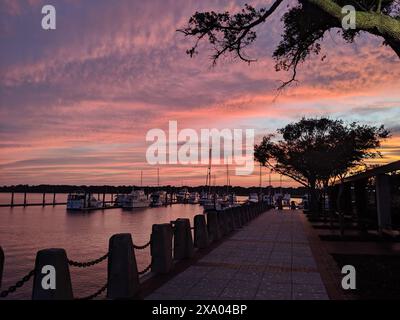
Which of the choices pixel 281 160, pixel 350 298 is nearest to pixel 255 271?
pixel 350 298

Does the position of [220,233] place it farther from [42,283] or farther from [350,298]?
[42,283]

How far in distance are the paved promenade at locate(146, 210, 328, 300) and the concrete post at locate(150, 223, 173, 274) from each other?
0.49 m

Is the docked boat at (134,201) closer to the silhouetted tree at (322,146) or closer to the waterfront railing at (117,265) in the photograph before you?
the silhouetted tree at (322,146)

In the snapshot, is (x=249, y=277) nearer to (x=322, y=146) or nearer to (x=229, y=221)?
(x=229, y=221)

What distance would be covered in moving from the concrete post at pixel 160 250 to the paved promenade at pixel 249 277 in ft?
1.62

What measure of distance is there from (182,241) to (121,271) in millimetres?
4691

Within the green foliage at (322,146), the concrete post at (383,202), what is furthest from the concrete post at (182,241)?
the green foliage at (322,146)

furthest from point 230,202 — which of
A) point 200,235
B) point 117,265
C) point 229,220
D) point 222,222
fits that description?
point 117,265

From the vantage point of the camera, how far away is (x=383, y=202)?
19.9 m

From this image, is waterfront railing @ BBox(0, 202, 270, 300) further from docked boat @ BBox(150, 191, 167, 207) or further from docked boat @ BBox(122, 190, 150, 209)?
docked boat @ BBox(150, 191, 167, 207)

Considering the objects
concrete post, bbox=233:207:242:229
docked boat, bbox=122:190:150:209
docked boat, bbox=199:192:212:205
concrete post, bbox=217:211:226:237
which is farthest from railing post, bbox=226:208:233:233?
docked boat, bbox=199:192:212:205

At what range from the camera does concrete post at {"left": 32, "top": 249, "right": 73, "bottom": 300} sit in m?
6.43
